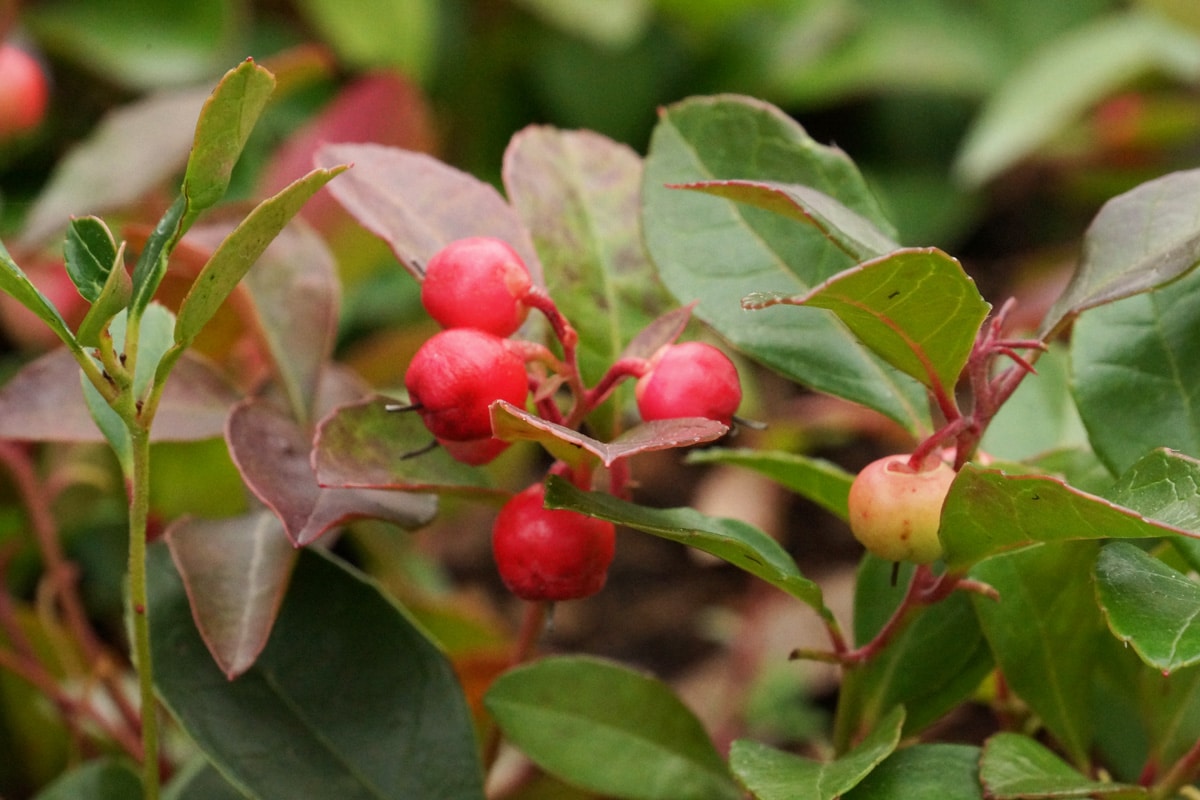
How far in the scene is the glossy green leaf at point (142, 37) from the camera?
1552 mm

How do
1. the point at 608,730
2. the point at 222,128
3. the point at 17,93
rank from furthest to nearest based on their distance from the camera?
1. the point at 17,93
2. the point at 608,730
3. the point at 222,128

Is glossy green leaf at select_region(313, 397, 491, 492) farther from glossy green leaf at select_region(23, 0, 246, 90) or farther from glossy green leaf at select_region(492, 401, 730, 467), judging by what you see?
glossy green leaf at select_region(23, 0, 246, 90)

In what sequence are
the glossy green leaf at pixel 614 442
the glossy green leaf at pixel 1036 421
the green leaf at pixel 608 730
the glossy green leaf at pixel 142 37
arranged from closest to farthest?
the glossy green leaf at pixel 614 442, the green leaf at pixel 608 730, the glossy green leaf at pixel 1036 421, the glossy green leaf at pixel 142 37

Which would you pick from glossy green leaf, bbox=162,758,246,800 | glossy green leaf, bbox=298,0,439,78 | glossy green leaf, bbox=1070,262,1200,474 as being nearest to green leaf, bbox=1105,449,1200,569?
glossy green leaf, bbox=1070,262,1200,474

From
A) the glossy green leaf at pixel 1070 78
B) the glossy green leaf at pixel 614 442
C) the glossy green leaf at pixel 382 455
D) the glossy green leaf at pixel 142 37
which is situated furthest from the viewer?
the glossy green leaf at pixel 1070 78

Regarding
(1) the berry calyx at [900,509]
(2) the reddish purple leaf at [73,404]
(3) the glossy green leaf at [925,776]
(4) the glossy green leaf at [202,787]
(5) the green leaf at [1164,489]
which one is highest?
(5) the green leaf at [1164,489]

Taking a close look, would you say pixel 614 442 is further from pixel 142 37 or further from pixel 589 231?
pixel 142 37

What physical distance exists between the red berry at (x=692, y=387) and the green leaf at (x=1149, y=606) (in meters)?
0.17

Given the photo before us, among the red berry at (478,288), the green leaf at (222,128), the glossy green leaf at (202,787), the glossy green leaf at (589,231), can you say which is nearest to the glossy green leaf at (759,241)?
the glossy green leaf at (589,231)

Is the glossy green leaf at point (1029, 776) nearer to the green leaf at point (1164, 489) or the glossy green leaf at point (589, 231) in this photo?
the green leaf at point (1164, 489)

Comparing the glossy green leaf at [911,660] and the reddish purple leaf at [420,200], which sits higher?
the reddish purple leaf at [420,200]

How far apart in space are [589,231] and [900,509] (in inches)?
10.6

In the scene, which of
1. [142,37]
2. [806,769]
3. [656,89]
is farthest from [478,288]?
[656,89]

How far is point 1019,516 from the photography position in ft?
1.58
